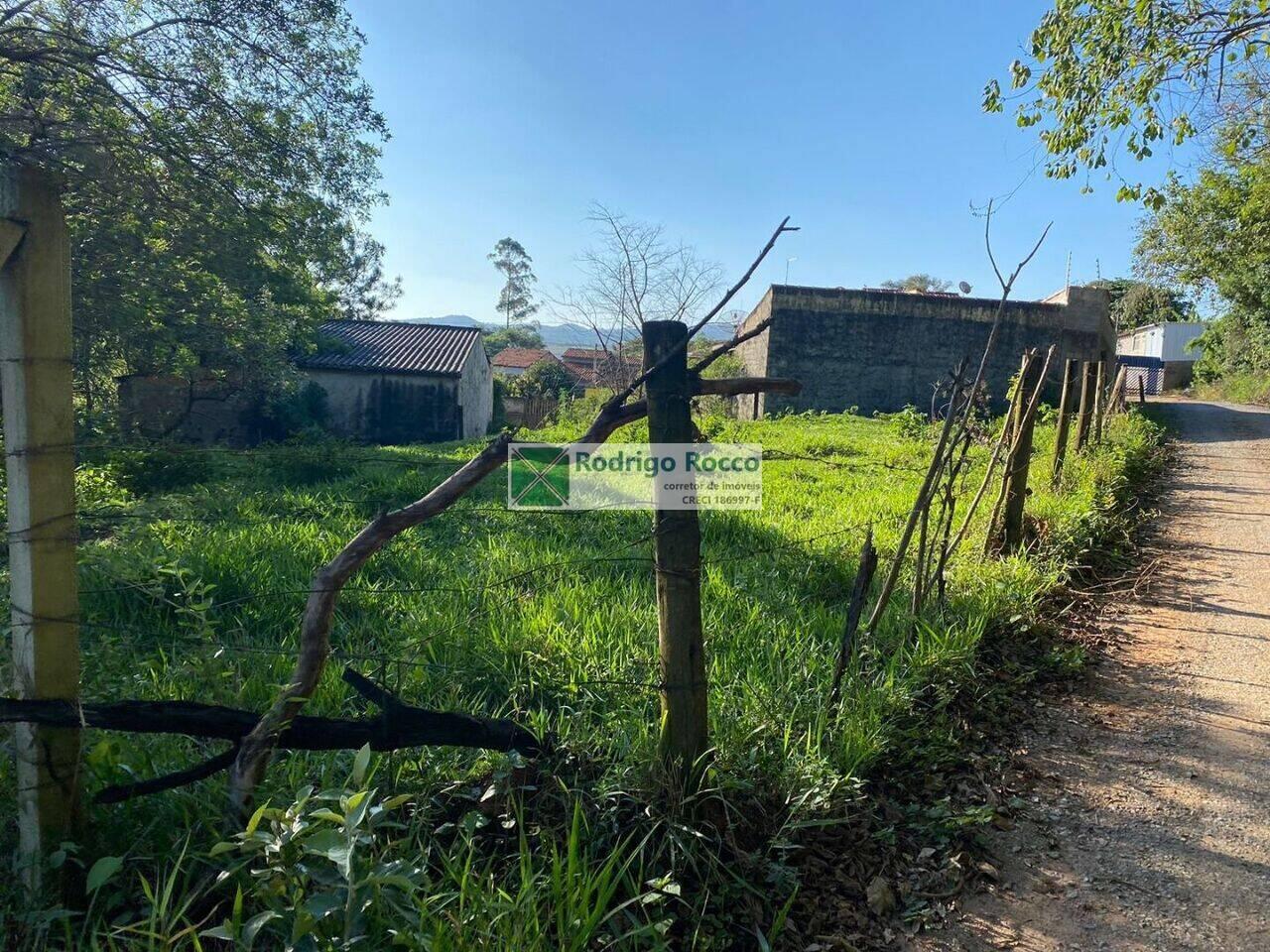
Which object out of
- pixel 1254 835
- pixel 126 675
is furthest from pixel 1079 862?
pixel 126 675

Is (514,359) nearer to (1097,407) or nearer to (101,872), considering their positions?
(1097,407)

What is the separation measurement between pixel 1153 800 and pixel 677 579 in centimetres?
208

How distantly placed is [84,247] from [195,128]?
176 centimetres

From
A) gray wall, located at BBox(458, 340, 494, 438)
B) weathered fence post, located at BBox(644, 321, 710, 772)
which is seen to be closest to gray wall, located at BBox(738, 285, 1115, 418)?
gray wall, located at BBox(458, 340, 494, 438)

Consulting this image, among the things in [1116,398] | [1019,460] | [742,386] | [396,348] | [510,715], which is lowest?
[510,715]

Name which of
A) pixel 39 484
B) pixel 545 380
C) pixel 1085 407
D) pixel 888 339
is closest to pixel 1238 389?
pixel 888 339

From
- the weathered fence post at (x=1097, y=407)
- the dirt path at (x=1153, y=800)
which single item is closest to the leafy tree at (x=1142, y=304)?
the weathered fence post at (x=1097, y=407)

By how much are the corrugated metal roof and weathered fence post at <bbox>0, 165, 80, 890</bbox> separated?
2024cm

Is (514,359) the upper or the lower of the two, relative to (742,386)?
upper

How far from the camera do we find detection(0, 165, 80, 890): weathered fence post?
1.64 metres

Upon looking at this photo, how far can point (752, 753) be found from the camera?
2.46m

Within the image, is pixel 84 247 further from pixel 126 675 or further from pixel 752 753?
pixel 752 753

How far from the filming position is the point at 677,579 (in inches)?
81.4

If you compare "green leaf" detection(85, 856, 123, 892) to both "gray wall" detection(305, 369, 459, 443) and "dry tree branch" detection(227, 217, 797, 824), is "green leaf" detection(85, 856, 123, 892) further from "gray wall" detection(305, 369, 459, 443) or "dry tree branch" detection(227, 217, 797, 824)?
"gray wall" detection(305, 369, 459, 443)
